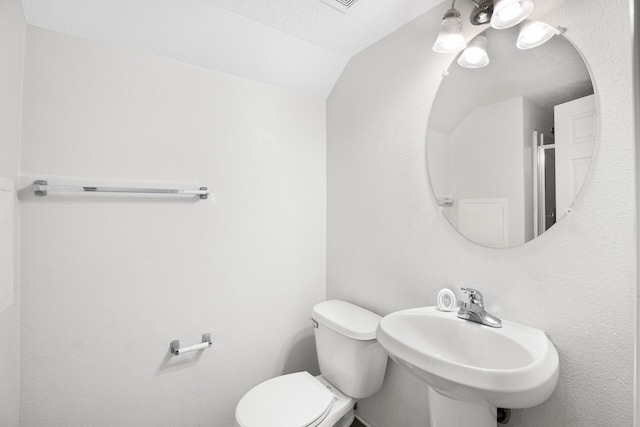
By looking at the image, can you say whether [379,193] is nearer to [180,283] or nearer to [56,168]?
[180,283]

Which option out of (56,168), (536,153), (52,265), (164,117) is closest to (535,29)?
(536,153)

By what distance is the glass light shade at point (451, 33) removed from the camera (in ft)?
3.59

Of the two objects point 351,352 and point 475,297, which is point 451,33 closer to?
point 475,297

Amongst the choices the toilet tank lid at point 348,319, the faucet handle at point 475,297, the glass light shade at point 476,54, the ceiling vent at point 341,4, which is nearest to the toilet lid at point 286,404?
the toilet tank lid at point 348,319

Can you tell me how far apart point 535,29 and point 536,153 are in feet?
1.38

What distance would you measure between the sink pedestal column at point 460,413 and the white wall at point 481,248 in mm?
175

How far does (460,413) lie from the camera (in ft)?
3.18

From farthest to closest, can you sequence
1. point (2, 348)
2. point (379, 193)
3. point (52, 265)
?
point (379, 193)
point (52, 265)
point (2, 348)

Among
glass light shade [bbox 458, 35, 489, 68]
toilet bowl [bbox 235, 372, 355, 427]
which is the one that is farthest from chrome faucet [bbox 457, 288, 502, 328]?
glass light shade [bbox 458, 35, 489, 68]

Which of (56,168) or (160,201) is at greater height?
(56,168)

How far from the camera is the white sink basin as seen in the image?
736 millimetres

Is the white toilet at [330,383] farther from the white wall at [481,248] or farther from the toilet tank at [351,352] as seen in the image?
the white wall at [481,248]

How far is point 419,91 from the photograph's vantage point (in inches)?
53.0

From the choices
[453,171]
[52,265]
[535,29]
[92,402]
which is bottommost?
[92,402]
